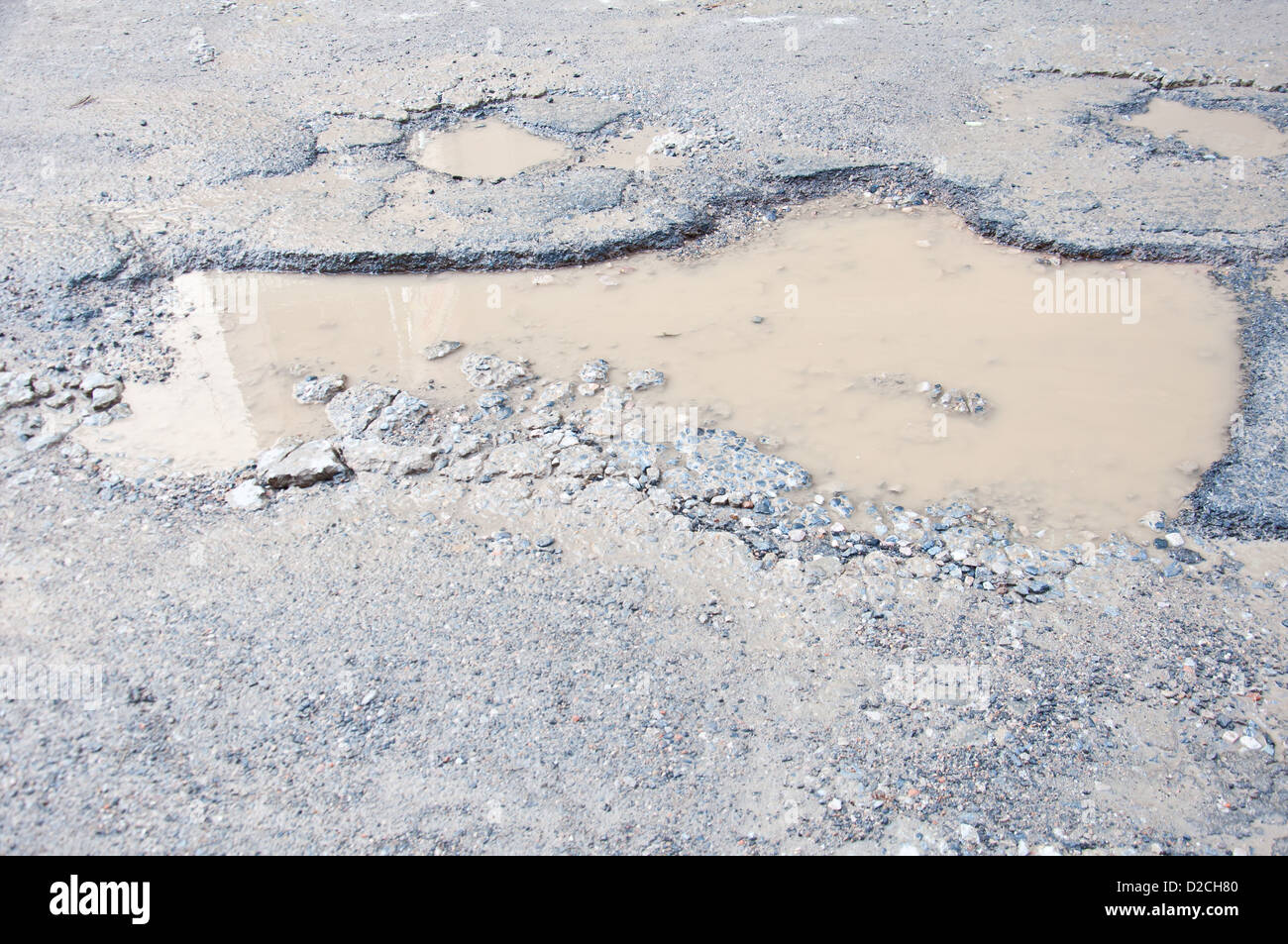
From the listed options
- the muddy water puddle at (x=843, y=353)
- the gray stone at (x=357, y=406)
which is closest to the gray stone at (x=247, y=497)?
the muddy water puddle at (x=843, y=353)

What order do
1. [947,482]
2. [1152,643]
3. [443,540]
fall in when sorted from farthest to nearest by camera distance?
1. [947,482]
2. [443,540]
3. [1152,643]

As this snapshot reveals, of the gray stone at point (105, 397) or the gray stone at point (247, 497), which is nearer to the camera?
the gray stone at point (247, 497)

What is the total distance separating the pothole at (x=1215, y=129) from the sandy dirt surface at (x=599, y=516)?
4 centimetres

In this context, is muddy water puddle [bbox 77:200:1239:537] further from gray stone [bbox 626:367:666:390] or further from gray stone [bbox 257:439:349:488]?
gray stone [bbox 257:439:349:488]

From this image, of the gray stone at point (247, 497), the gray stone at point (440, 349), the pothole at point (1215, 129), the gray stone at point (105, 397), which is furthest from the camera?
the pothole at point (1215, 129)

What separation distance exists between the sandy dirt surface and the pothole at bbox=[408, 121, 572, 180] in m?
0.03

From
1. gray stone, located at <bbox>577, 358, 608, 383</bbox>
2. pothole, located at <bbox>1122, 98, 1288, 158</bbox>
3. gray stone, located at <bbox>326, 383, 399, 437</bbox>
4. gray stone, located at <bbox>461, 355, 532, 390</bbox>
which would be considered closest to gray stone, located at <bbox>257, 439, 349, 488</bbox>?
gray stone, located at <bbox>326, 383, 399, 437</bbox>

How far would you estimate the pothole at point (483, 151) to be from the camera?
5.12m

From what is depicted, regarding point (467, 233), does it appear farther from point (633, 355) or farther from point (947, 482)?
point (947, 482)

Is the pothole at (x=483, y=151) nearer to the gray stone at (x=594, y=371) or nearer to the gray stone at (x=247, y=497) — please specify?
the gray stone at (x=594, y=371)

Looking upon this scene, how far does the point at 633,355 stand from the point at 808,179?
1983 millimetres
